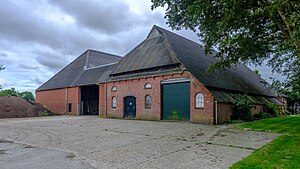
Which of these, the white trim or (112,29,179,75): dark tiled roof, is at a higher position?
(112,29,179,75): dark tiled roof

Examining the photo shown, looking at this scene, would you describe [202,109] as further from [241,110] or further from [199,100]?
[241,110]

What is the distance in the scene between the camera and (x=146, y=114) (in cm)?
2133

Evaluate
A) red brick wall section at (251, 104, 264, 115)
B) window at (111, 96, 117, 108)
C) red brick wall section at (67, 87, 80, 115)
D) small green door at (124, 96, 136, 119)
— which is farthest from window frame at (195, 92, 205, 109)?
red brick wall section at (67, 87, 80, 115)

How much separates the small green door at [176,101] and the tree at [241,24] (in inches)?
176

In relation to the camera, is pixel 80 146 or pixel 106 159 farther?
pixel 80 146

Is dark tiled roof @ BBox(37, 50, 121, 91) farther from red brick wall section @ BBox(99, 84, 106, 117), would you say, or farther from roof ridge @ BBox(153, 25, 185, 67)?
roof ridge @ BBox(153, 25, 185, 67)

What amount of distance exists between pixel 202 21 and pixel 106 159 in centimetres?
762

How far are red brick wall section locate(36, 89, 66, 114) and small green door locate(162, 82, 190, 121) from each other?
1776cm

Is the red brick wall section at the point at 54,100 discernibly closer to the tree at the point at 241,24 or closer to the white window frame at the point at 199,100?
the white window frame at the point at 199,100

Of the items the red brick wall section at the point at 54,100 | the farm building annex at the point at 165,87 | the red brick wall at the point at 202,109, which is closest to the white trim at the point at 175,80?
the farm building annex at the point at 165,87

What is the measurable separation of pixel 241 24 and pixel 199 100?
799cm

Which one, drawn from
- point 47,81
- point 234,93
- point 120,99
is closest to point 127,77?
point 120,99

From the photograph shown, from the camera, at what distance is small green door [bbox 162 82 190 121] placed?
18.8m

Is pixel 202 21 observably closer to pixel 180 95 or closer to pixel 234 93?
pixel 180 95
